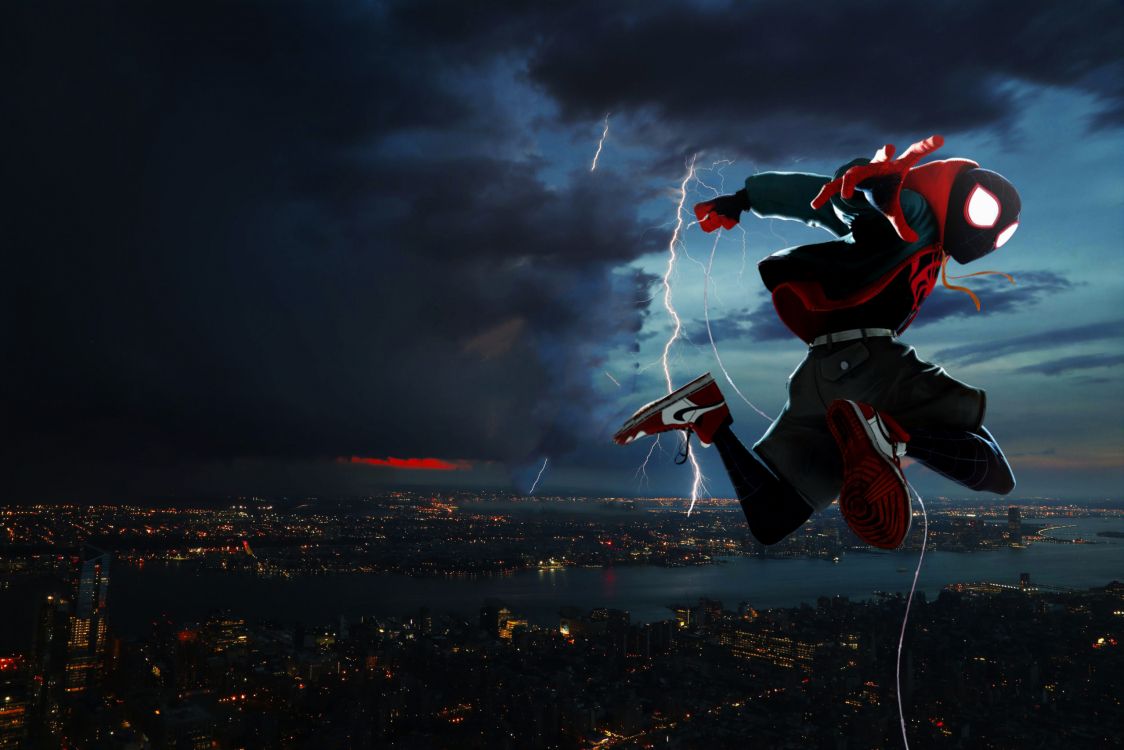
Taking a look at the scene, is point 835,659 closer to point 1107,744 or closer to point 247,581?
point 1107,744

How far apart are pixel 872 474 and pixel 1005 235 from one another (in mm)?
544

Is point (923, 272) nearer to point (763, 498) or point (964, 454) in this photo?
point (964, 454)

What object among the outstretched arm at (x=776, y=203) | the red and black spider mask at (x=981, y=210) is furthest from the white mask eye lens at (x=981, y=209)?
the outstretched arm at (x=776, y=203)

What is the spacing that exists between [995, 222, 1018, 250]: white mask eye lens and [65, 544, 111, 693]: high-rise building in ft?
43.4

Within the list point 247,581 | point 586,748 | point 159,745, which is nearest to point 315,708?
point 159,745

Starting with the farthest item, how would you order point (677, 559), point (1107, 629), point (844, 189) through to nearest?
point (677, 559) < point (1107, 629) < point (844, 189)

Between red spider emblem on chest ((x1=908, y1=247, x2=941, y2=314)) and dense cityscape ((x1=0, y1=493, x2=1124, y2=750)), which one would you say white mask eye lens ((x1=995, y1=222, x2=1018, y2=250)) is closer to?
red spider emblem on chest ((x1=908, y1=247, x2=941, y2=314))

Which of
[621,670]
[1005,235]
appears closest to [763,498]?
[1005,235]

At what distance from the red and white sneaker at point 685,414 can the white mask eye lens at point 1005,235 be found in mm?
579

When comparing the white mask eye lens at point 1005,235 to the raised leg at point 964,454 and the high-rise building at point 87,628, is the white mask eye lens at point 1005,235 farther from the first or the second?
the high-rise building at point 87,628

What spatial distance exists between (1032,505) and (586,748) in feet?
26.6

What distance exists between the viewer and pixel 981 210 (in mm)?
1242

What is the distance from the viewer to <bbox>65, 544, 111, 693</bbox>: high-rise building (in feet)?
36.3

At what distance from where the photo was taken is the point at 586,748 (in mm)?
8391
